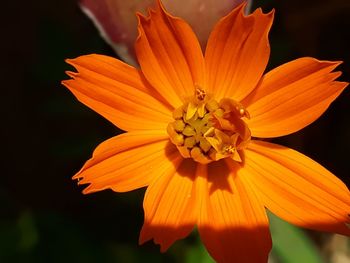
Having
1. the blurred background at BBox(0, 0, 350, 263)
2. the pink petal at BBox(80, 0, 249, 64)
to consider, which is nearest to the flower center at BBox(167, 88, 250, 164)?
the pink petal at BBox(80, 0, 249, 64)

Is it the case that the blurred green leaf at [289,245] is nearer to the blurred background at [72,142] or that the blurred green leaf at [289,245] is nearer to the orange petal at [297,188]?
the blurred background at [72,142]

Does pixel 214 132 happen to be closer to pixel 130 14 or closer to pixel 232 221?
pixel 232 221

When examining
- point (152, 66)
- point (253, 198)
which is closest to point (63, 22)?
point (152, 66)

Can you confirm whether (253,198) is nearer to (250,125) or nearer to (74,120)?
(250,125)

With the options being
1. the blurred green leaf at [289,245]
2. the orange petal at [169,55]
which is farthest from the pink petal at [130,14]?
the blurred green leaf at [289,245]

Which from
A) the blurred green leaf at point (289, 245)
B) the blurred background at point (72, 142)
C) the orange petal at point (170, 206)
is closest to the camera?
the orange petal at point (170, 206)

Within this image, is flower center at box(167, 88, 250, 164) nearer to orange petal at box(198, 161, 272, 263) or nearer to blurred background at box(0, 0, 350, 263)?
orange petal at box(198, 161, 272, 263)
